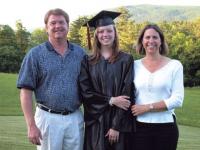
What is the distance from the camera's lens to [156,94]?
498 centimetres

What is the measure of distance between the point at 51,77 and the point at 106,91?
1.85ft

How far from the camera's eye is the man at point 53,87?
502 cm

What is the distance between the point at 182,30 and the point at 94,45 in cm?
5623

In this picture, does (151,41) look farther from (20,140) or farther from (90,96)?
(20,140)

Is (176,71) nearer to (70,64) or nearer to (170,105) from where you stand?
(170,105)

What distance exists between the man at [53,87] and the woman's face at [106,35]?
1.06 ft

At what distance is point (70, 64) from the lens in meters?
5.10

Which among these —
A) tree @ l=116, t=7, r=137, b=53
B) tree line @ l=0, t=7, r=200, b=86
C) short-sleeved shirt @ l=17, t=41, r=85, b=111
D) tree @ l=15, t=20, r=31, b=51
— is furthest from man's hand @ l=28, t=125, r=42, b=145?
tree @ l=15, t=20, r=31, b=51

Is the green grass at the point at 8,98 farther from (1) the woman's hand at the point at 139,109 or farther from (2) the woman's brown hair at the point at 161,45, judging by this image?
(1) the woman's hand at the point at 139,109

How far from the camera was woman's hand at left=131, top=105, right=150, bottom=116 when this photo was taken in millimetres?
4949

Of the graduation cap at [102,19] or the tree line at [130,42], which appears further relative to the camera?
the tree line at [130,42]

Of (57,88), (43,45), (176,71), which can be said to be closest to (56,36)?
(43,45)

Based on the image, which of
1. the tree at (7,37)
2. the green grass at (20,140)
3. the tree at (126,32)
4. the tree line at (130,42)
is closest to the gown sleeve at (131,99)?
the green grass at (20,140)

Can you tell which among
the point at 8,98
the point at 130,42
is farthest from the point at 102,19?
the point at 130,42
